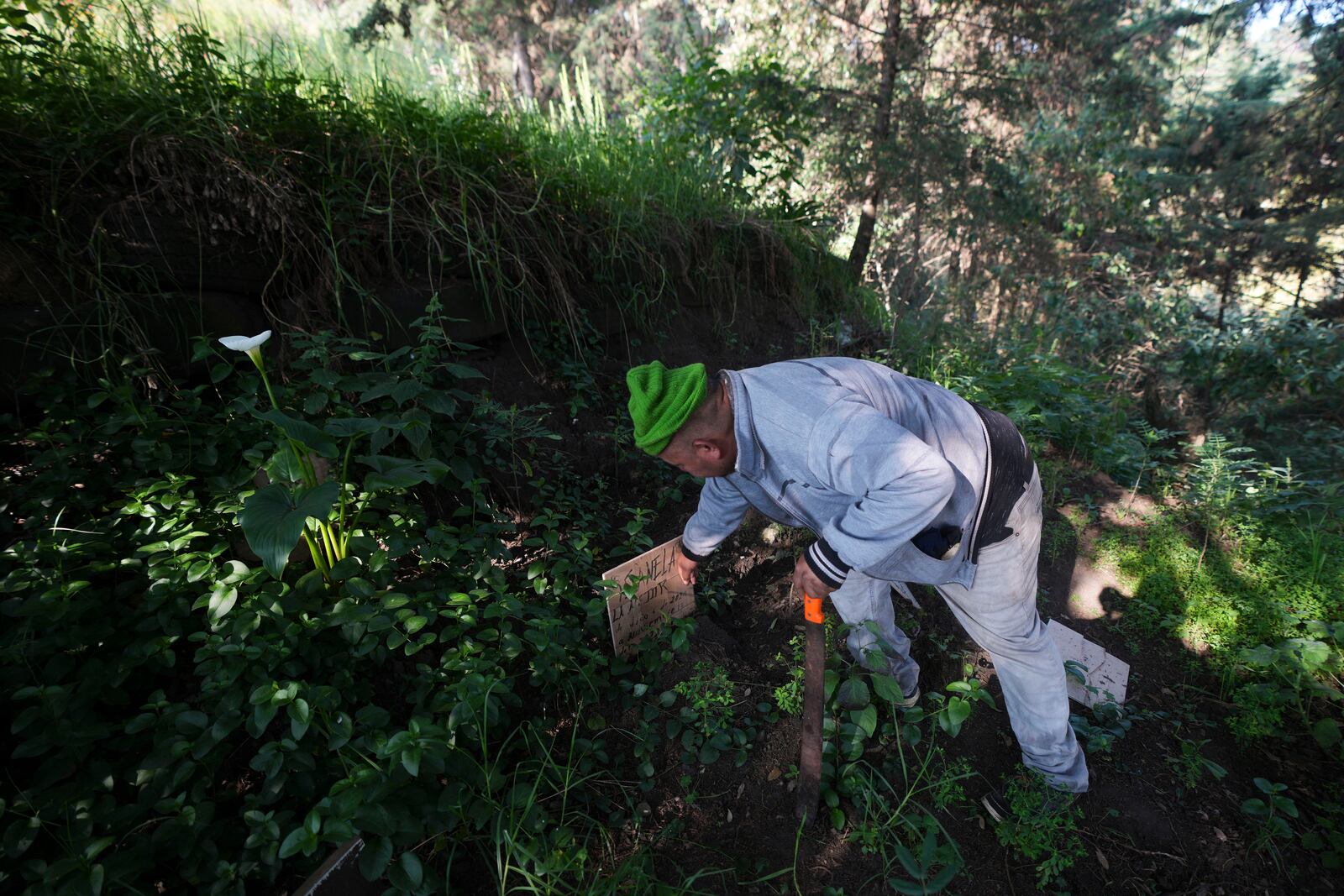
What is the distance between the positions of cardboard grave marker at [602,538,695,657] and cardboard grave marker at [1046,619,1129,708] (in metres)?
1.40

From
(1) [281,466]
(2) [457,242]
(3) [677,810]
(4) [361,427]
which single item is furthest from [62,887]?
(2) [457,242]

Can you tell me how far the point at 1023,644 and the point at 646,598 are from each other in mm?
1223

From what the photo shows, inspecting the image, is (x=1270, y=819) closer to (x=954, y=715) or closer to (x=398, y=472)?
(x=954, y=715)

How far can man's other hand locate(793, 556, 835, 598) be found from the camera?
1.58 m

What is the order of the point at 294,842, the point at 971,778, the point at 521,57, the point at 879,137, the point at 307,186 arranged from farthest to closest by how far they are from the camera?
1. the point at 521,57
2. the point at 879,137
3. the point at 307,186
4. the point at 971,778
5. the point at 294,842

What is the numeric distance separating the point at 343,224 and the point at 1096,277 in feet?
26.1

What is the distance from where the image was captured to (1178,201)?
761 centimetres

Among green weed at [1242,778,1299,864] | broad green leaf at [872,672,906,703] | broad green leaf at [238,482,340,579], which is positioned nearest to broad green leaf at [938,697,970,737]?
broad green leaf at [872,672,906,703]

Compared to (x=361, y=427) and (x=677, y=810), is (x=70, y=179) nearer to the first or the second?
(x=361, y=427)

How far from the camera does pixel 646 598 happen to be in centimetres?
209

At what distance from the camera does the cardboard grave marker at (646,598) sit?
6.43ft

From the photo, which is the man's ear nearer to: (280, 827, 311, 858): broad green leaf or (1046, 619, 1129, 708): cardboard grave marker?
(280, 827, 311, 858): broad green leaf

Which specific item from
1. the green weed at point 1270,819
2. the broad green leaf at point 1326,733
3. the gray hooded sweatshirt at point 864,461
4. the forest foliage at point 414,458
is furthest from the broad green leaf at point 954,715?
the broad green leaf at point 1326,733

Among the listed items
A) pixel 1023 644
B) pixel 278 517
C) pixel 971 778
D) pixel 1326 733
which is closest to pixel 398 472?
pixel 278 517
